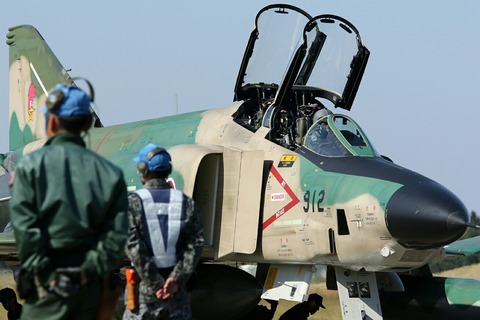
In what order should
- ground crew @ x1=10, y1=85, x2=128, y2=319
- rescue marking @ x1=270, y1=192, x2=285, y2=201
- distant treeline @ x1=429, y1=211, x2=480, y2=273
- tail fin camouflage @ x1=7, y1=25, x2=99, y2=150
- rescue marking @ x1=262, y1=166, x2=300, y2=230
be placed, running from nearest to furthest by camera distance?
ground crew @ x1=10, y1=85, x2=128, y2=319 < rescue marking @ x1=262, y1=166, x2=300, y2=230 < rescue marking @ x1=270, y1=192, x2=285, y2=201 < tail fin camouflage @ x1=7, y1=25, x2=99, y2=150 < distant treeline @ x1=429, y1=211, x2=480, y2=273

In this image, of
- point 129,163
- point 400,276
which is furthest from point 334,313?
point 129,163

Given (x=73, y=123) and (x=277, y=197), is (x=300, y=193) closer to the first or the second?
(x=277, y=197)

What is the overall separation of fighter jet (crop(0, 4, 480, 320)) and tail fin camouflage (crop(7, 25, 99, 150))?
9.23ft

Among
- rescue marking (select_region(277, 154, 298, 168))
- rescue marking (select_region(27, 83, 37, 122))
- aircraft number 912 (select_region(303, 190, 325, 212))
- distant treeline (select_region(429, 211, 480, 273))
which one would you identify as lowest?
distant treeline (select_region(429, 211, 480, 273))

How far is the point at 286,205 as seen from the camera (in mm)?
10703

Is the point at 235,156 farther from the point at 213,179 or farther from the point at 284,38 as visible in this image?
the point at 284,38

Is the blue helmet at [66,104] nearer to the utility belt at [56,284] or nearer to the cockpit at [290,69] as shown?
the utility belt at [56,284]

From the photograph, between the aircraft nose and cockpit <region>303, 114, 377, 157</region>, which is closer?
the aircraft nose

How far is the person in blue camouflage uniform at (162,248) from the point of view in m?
6.48

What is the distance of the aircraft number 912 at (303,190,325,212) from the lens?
1033 centimetres

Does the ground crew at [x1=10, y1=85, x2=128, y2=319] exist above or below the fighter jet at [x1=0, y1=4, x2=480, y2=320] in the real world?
above

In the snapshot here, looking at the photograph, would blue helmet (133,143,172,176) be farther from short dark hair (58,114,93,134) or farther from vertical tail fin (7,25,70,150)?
vertical tail fin (7,25,70,150)

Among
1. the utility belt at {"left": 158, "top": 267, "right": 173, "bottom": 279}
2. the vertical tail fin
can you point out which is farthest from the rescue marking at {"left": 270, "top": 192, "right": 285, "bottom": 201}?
the vertical tail fin

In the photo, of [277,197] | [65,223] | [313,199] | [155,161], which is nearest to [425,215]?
[313,199]
